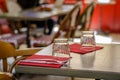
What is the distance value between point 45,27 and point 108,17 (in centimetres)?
240

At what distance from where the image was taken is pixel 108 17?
6418mm

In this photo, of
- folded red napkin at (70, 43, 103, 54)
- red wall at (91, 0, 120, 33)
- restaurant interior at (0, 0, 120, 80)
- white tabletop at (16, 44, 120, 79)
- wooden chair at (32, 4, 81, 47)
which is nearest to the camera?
white tabletop at (16, 44, 120, 79)

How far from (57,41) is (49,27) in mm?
3464

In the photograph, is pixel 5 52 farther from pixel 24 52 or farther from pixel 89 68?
pixel 89 68

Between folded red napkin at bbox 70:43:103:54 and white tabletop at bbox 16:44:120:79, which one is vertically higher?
folded red napkin at bbox 70:43:103:54

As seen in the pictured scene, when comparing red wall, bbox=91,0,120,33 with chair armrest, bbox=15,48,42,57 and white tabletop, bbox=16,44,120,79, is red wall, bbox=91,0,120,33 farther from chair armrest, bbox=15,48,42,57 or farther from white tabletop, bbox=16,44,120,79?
white tabletop, bbox=16,44,120,79

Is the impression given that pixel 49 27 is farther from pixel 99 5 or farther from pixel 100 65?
pixel 100 65

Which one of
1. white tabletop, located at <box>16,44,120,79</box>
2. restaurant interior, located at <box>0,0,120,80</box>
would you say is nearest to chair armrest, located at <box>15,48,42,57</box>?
restaurant interior, located at <box>0,0,120,80</box>

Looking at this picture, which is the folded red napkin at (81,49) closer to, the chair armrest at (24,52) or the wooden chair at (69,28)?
the chair armrest at (24,52)

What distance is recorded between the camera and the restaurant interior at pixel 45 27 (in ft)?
6.25

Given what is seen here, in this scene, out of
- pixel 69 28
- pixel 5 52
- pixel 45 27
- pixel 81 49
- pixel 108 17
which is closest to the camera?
pixel 81 49

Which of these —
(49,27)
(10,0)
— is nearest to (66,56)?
(10,0)

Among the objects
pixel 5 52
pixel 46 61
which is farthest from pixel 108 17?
pixel 46 61

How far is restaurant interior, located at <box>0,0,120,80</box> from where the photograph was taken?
1.91 meters
